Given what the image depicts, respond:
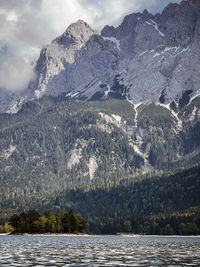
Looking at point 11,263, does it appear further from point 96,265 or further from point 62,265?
point 96,265

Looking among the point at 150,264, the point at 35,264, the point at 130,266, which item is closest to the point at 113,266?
the point at 130,266

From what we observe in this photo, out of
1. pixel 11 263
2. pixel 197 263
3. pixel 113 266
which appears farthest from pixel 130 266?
pixel 11 263

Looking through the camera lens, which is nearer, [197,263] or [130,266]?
[130,266]

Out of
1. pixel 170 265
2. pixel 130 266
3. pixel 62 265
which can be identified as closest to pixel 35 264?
pixel 62 265

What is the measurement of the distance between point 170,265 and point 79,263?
12947mm

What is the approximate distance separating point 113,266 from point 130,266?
227cm

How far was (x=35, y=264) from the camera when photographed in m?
62.0

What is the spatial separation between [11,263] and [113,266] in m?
14.5

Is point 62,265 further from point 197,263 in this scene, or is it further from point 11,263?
point 197,263

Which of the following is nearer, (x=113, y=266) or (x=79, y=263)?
(x=113, y=266)

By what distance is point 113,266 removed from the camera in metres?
60.2

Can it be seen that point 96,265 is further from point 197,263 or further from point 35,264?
point 197,263

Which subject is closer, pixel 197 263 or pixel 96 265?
pixel 96 265

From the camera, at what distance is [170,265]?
206ft
